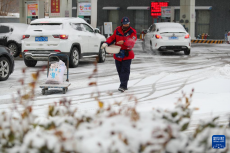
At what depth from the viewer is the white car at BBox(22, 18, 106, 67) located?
13.1 meters

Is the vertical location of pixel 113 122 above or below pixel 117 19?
below

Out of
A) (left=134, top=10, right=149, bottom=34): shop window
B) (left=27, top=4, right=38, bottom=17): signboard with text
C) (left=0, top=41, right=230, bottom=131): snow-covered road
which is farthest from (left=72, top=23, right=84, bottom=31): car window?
(left=134, top=10, right=149, bottom=34): shop window

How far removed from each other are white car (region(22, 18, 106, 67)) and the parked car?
4336 millimetres

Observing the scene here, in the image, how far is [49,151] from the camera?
2.56 metres

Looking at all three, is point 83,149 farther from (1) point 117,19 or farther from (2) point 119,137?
(1) point 117,19

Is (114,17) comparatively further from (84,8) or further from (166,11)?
(84,8)

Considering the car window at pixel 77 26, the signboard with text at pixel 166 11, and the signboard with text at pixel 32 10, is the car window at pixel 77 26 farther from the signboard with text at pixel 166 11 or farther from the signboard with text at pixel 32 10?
the signboard with text at pixel 166 11

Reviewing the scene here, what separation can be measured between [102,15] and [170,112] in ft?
136

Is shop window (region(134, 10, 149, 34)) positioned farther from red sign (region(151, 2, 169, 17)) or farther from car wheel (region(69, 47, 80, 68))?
car wheel (region(69, 47, 80, 68))

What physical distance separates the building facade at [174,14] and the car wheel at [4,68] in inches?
1158

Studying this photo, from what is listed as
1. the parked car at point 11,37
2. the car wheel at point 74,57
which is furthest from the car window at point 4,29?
the car wheel at point 74,57

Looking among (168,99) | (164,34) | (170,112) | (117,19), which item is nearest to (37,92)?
(168,99)

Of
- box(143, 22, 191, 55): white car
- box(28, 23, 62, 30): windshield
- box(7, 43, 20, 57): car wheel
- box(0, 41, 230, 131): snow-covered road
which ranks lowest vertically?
box(0, 41, 230, 131): snow-covered road

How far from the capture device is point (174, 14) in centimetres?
4056
